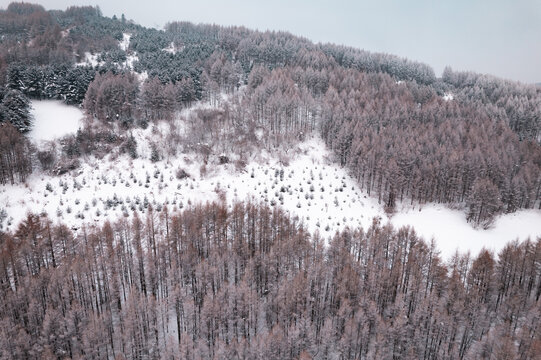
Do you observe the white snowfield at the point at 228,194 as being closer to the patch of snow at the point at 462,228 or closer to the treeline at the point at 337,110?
the patch of snow at the point at 462,228

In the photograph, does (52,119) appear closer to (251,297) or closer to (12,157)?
(12,157)

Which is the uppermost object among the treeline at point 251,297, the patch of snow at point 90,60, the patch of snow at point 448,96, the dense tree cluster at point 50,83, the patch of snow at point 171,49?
the patch of snow at point 171,49

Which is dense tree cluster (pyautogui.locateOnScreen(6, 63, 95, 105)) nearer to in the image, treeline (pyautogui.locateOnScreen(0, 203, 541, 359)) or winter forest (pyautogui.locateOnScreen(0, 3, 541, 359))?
winter forest (pyautogui.locateOnScreen(0, 3, 541, 359))

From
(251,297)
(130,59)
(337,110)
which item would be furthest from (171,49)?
(251,297)

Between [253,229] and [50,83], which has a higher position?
[50,83]

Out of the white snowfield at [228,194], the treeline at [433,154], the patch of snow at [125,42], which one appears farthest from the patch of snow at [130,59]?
the treeline at [433,154]

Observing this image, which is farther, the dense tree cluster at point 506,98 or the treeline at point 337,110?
the dense tree cluster at point 506,98

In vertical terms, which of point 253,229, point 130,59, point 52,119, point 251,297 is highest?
point 130,59
